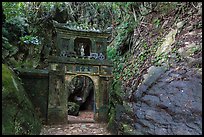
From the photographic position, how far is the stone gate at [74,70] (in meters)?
10.3

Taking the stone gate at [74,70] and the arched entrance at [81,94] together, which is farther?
the arched entrance at [81,94]

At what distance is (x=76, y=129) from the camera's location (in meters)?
9.31

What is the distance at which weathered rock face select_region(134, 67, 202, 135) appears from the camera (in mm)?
6062

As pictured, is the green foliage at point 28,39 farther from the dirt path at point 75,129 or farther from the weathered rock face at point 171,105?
the weathered rock face at point 171,105

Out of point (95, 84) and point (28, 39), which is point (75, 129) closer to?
point (95, 84)

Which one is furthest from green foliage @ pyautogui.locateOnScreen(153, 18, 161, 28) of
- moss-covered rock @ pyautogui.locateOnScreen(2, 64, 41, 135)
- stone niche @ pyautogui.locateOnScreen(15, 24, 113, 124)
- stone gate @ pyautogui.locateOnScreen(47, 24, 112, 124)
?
moss-covered rock @ pyautogui.locateOnScreen(2, 64, 41, 135)

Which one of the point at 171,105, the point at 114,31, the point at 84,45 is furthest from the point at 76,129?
the point at 114,31

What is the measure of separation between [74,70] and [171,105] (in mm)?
5381

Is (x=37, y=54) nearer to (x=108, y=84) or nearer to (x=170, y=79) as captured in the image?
(x=108, y=84)

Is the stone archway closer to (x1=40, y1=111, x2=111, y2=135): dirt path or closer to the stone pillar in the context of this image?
the stone pillar

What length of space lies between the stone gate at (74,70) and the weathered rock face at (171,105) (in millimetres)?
3246

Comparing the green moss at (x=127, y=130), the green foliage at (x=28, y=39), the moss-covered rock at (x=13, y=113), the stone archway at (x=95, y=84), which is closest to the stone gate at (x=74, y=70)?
the stone archway at (x=95, y=84)

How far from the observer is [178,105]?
6625 millimetres

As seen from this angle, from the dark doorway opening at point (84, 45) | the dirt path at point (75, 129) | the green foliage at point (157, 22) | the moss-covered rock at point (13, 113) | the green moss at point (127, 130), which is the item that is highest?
the green foliage at point (157, 22)
